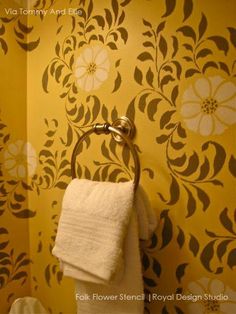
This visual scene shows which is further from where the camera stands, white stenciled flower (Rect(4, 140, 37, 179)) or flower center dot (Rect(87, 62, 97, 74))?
white stenciled flower (Rect(4, 140, 37, 179))

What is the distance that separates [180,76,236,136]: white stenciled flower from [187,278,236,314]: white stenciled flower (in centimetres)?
36

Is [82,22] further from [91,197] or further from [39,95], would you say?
[91,197]

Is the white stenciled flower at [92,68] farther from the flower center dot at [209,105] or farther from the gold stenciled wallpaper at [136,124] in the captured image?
the flower center dot at [209,105]

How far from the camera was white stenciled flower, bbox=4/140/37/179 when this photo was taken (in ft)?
2.98

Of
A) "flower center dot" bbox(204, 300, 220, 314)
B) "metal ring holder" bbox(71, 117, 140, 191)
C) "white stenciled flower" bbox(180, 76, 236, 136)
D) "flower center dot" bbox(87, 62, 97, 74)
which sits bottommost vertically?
"flower center dot" bbox(204, 300, 220, 314)

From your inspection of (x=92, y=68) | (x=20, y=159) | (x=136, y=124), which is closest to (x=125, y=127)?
(x=136, y=124)

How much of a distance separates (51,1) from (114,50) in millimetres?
326

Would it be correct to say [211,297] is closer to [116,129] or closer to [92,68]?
[116,129]

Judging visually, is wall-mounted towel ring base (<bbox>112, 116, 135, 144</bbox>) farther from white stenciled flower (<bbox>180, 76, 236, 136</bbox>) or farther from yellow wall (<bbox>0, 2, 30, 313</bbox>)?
yellow wall (<bbox>0, 2, 30, 313</bbox>)

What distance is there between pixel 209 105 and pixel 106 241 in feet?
1.33

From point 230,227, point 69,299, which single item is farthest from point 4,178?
point 230,227

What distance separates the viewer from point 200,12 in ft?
2.10

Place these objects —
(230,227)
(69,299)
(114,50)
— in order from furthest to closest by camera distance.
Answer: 1. (69,299)
2. (114,50)
3. (230,227)

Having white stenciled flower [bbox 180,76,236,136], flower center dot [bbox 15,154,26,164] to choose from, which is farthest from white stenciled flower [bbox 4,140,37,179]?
white stenciled flower [bbox 180,76,236,136]
